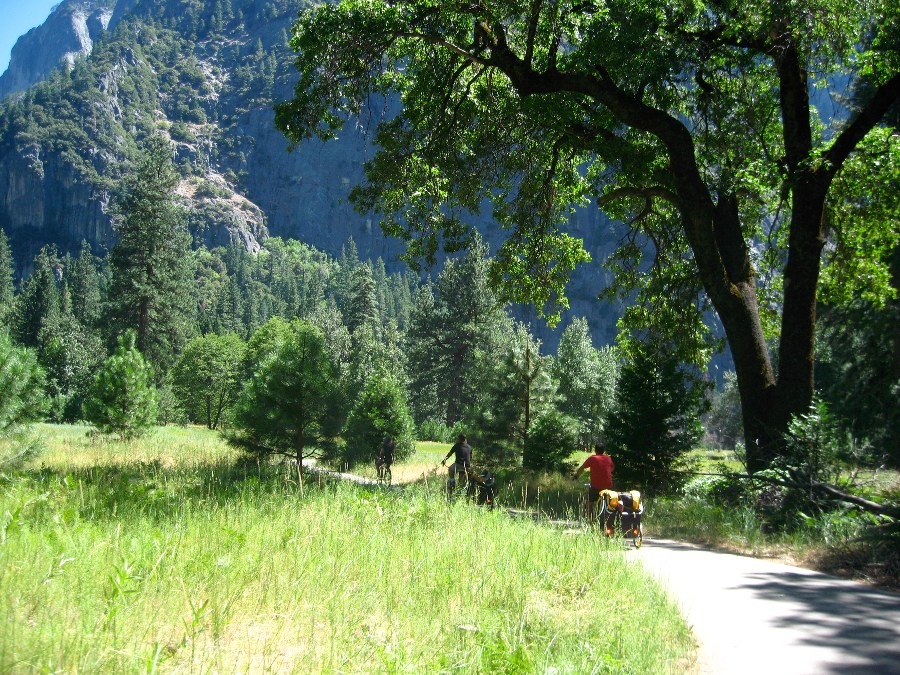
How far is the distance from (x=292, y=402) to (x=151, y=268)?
3214cm

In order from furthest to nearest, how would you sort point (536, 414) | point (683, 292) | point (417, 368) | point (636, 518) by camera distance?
point (417, 368)
point (536, 414)
point (683, 292)
point (636, 518)

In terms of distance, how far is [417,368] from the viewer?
55.2 meters

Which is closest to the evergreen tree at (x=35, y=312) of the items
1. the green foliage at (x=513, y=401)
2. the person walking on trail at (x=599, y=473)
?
the green foliage at (x=513, y=401)

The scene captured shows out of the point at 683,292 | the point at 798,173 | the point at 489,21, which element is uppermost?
the point at 489,21

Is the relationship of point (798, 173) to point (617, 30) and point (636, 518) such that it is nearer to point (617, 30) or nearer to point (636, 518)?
point (617, 30)

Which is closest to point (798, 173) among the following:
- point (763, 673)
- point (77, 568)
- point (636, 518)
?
point (636, 518)

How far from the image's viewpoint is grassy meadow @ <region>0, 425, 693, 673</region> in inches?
132

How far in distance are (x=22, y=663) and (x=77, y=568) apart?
4.59ft

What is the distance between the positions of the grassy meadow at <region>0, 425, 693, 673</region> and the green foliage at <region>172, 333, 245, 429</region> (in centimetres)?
6284

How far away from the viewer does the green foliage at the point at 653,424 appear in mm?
14875

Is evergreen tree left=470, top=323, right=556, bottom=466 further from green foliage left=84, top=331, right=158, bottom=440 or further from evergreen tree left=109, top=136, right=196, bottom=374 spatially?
evergreen tree left=109, top=136, right=196, bottom=374

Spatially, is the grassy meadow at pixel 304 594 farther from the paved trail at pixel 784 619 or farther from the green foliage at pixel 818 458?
the green foliage at pixel 818 458

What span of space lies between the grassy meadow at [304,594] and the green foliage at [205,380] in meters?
62.8

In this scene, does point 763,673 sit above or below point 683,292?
below
